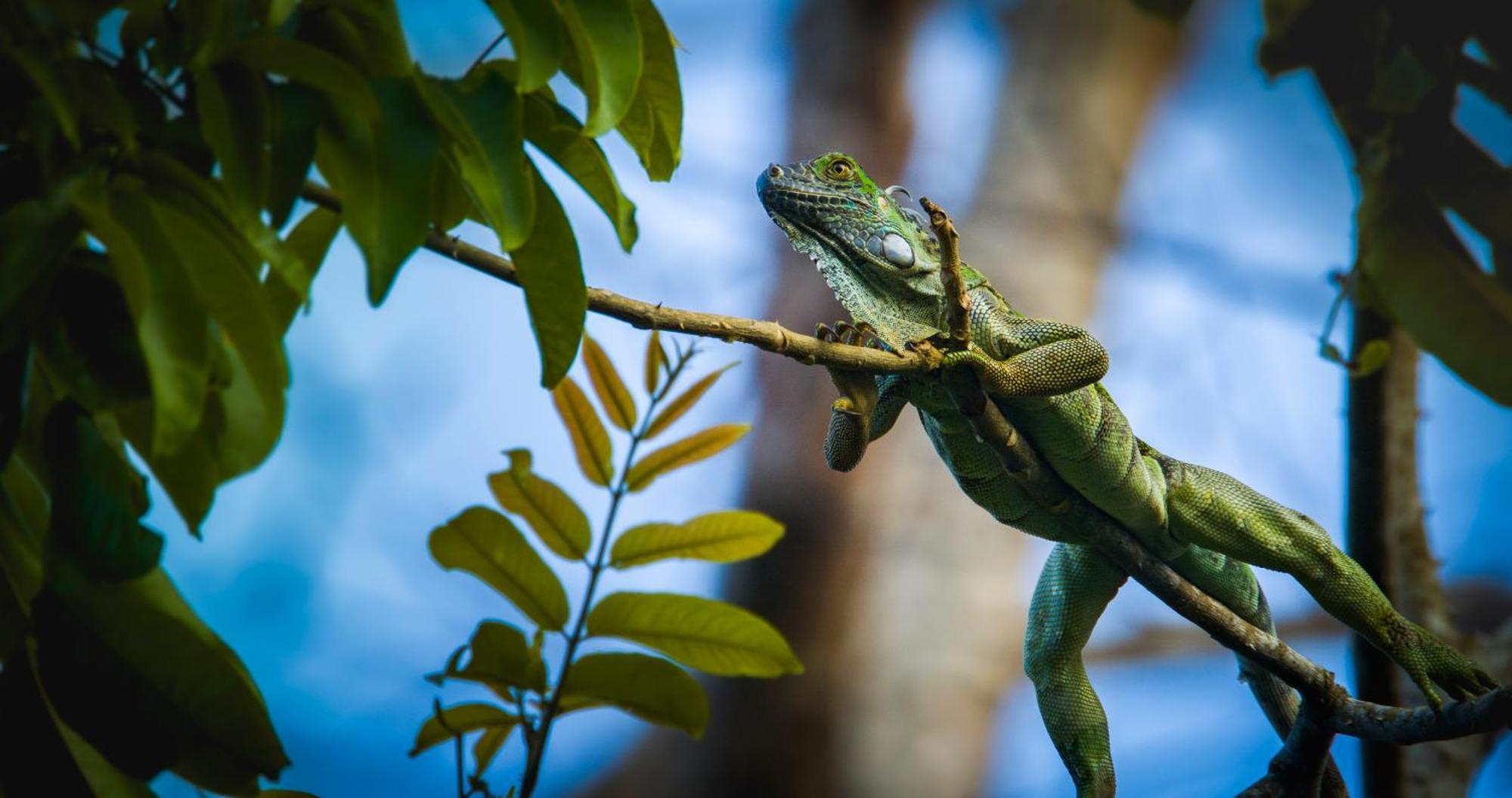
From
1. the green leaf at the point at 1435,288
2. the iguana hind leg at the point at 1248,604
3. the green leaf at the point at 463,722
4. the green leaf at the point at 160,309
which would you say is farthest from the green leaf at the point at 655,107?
the green leaf at the point at 1435,288

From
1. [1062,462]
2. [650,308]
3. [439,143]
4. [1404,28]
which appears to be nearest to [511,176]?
[439,143]

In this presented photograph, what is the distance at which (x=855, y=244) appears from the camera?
1732 millimetres

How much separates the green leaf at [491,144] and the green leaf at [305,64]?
0.06m

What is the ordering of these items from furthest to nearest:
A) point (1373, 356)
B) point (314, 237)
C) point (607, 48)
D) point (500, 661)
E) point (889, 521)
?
point (889, 521), point (1373, 356), point (500, 661), point (314, 237), point (607, 48)

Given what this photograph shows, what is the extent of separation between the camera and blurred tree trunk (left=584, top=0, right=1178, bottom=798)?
4.77 m

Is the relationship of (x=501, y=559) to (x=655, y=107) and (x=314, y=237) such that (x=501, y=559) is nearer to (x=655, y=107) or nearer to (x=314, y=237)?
(x=314, y=237)

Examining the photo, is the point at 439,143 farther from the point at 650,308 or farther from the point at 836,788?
the point at 836,788

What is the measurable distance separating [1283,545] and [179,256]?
1686 mm

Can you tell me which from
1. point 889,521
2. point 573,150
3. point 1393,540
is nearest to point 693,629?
point 573,150

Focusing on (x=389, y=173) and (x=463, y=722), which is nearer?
(x=389, y=173)

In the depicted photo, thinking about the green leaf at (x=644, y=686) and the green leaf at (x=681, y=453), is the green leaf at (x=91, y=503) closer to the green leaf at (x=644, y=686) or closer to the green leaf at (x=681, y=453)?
the green leaf at (x=644, y=686)

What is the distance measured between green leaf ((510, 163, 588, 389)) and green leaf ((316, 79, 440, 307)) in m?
0.15

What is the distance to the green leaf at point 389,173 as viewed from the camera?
37.9 inches

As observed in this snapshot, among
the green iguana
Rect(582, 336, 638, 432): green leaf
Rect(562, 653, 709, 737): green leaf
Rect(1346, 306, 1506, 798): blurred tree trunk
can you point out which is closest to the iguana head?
the green iguana
